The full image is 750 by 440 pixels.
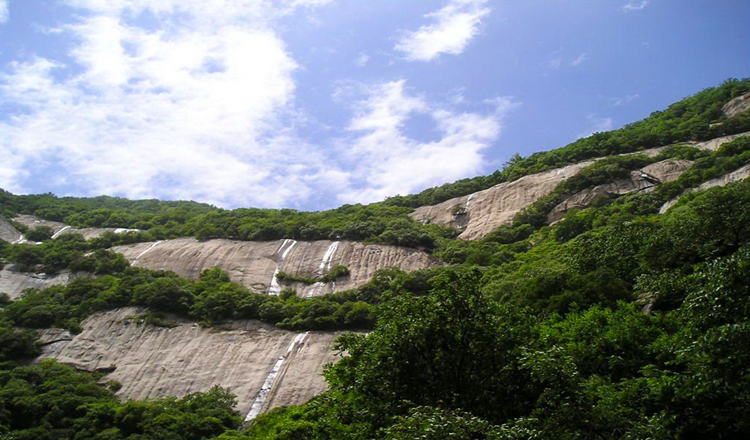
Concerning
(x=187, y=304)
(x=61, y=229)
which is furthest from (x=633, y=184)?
(x=61, y=229)

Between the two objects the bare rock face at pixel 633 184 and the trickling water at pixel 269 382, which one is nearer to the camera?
the trickling water at pixel 269 382

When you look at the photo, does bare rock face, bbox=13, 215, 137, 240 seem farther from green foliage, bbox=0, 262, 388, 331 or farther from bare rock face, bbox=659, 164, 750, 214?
bare rock face, bbox=659, 164, 750, 214

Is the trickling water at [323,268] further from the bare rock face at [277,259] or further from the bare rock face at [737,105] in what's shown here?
the bare rock face at [737,105]

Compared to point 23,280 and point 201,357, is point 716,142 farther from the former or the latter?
point 23,280

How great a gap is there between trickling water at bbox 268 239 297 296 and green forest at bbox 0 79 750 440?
3.57 ft

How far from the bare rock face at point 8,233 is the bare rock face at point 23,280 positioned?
12202 millimetres

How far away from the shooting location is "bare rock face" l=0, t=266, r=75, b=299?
5731cm

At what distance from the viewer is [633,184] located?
189 ft

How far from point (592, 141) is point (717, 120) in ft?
45.9

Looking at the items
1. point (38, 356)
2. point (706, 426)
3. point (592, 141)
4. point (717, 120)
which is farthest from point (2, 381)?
point (717, 120)

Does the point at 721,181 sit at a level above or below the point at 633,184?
below

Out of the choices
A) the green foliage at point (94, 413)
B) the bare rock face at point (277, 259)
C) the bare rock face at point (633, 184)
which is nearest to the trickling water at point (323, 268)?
the bare rock face at point (277, 259)

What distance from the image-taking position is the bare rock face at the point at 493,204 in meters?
65.0

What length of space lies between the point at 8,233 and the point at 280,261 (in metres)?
36.7
